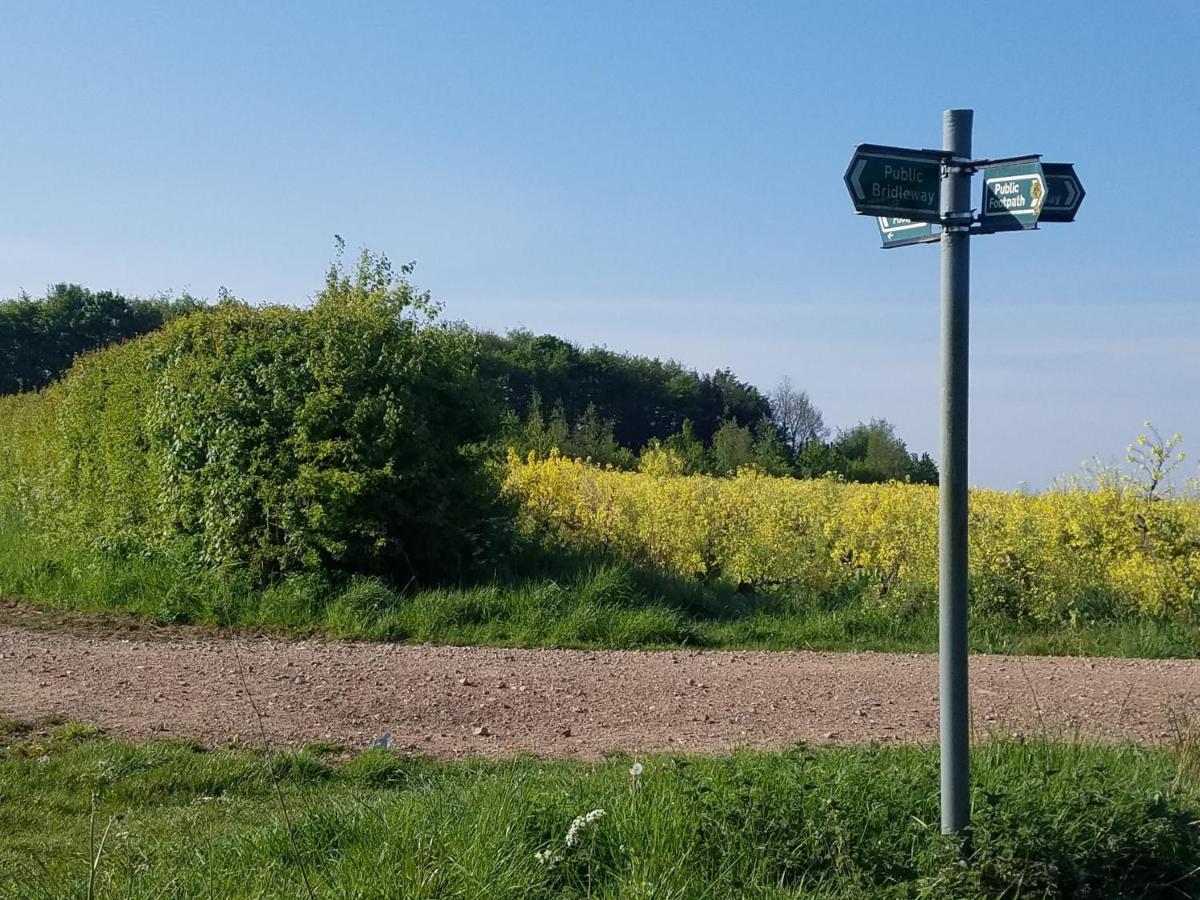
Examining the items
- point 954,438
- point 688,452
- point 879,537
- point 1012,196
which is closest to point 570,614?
point 879,537

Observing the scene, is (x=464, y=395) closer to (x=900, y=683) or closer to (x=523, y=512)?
(x=523, y=512)

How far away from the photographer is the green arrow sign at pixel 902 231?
4168 mm

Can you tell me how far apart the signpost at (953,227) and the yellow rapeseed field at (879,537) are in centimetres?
698

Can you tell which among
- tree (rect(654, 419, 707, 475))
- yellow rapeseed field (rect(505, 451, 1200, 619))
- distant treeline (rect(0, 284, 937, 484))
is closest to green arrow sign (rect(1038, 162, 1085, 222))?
yellow rapeseed field (rect(505, 451, 1200, 619))

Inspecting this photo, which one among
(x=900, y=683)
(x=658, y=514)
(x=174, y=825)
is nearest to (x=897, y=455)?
(x=658, y=514)

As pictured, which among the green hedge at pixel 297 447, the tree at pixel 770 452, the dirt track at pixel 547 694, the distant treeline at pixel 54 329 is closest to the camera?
the dirt track at pixel 547 694

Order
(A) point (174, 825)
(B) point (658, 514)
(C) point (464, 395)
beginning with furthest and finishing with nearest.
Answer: (B) point (658, 514) < (C) point (464, 395) < (A) point (174, 825)

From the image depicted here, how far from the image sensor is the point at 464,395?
11.9 metres

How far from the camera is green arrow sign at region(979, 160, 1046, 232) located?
12.9 feet

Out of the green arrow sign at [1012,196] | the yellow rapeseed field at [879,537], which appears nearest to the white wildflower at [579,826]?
the green arrow sign at [1012,196]

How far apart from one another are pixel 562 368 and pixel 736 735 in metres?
31.5

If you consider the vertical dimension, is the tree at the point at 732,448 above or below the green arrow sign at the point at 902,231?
above

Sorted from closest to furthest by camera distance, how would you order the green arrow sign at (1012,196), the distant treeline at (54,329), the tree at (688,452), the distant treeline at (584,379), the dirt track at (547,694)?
the green arrow sign at (1012,196)
the dirt track at (547,694)
the tree at (688,452)
the distant treeline at (584,379)
the distant treeline at (54,329)

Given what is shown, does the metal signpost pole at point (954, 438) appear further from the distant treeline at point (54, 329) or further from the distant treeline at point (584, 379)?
the distant treeline at point (54, 329)
